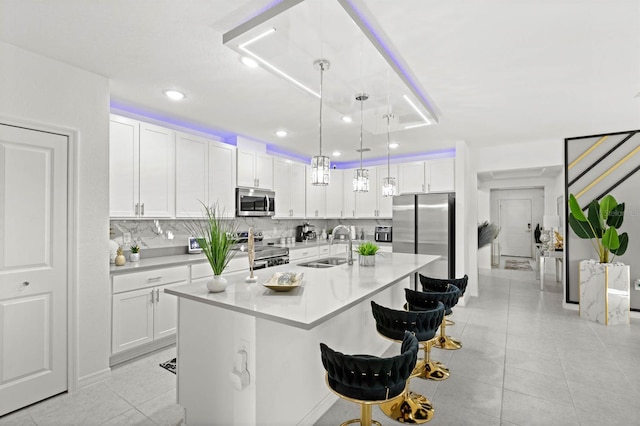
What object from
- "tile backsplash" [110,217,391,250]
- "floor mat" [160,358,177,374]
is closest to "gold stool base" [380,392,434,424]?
"floor mat" [160,358,177,374]

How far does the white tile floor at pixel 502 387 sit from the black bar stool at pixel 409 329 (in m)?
0.08

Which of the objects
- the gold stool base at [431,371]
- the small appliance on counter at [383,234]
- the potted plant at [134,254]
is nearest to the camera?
the gold stool base at [431,371]

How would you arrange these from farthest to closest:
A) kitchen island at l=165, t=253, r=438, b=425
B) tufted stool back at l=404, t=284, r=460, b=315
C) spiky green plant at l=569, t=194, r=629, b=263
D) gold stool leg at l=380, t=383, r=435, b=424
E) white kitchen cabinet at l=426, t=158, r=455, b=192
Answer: white kitchen cabinet at l=426, t=158, r=455, b=192
spiky green plant at l=569, t=194, r=629, b=263
tufted stool back at l=404, t=284, r=460, b=315
gold stool leg at l=380, t=383, r=435, b=424
kitchen island at l=165, t=253, r=438, b=425

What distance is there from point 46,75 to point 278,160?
3193mm

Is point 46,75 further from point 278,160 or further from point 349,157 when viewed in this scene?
point 349,157

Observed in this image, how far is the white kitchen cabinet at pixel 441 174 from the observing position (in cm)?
523

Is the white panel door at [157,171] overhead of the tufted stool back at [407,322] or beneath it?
overhead

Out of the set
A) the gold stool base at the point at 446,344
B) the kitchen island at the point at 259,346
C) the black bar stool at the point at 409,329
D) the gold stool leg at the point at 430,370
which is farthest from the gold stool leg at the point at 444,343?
the kitchen island at the point at 259,346

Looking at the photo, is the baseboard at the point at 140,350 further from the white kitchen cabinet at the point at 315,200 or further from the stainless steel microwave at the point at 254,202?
the white kitchen cabinet at the point at 315,200

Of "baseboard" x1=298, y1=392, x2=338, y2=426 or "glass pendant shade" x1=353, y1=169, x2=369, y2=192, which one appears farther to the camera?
"glass pendant shade" x1=353, y1=169, x2=369, y2=192

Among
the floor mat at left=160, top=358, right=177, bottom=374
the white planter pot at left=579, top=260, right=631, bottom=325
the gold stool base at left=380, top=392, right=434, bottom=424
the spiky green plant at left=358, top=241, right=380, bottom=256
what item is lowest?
the floor mat at left=160, top=358, right=177, bottom=374

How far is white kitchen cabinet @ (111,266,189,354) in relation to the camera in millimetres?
2930

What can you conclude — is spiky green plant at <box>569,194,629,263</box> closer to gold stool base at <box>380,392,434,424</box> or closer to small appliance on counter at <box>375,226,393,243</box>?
small appliance on counter at <box>375,226,393,243</box>

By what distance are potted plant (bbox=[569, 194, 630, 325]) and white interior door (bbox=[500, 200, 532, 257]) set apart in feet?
17.6
